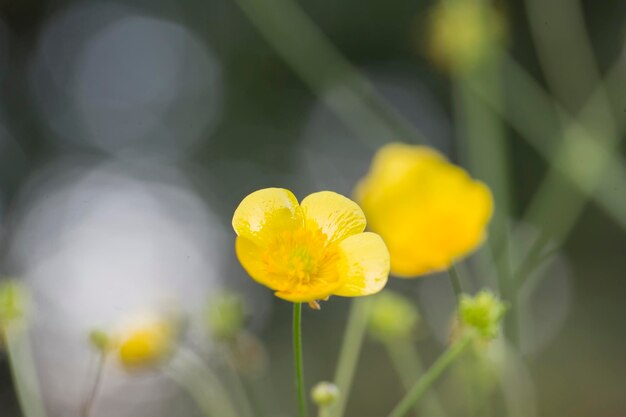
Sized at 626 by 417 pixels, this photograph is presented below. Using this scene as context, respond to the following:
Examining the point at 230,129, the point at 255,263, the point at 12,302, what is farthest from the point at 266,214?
the point at 230,129

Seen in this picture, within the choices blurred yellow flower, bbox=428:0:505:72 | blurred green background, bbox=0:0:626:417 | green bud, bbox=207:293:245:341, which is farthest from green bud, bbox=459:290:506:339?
blurred green background, bbox=0:0:626:417

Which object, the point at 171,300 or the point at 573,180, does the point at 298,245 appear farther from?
the point at 573,180

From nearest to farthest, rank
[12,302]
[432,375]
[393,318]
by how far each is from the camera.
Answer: [432,375]
[12,302]
[393,318]

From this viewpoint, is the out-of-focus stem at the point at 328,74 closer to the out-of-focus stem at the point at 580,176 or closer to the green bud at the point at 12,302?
the out-of-focus stem at the point at 580,176

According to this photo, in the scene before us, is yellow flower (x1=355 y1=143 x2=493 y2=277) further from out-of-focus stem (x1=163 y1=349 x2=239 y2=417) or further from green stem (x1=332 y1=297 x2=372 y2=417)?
out-of-focus stem (x1=163 y1=349 x2=239 y2=417)

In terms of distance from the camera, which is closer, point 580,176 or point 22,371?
point 22,371

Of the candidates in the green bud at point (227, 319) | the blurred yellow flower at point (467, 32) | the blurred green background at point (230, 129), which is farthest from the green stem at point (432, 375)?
the blurred green background at point (230, 129)

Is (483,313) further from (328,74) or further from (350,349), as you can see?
(328,74)
